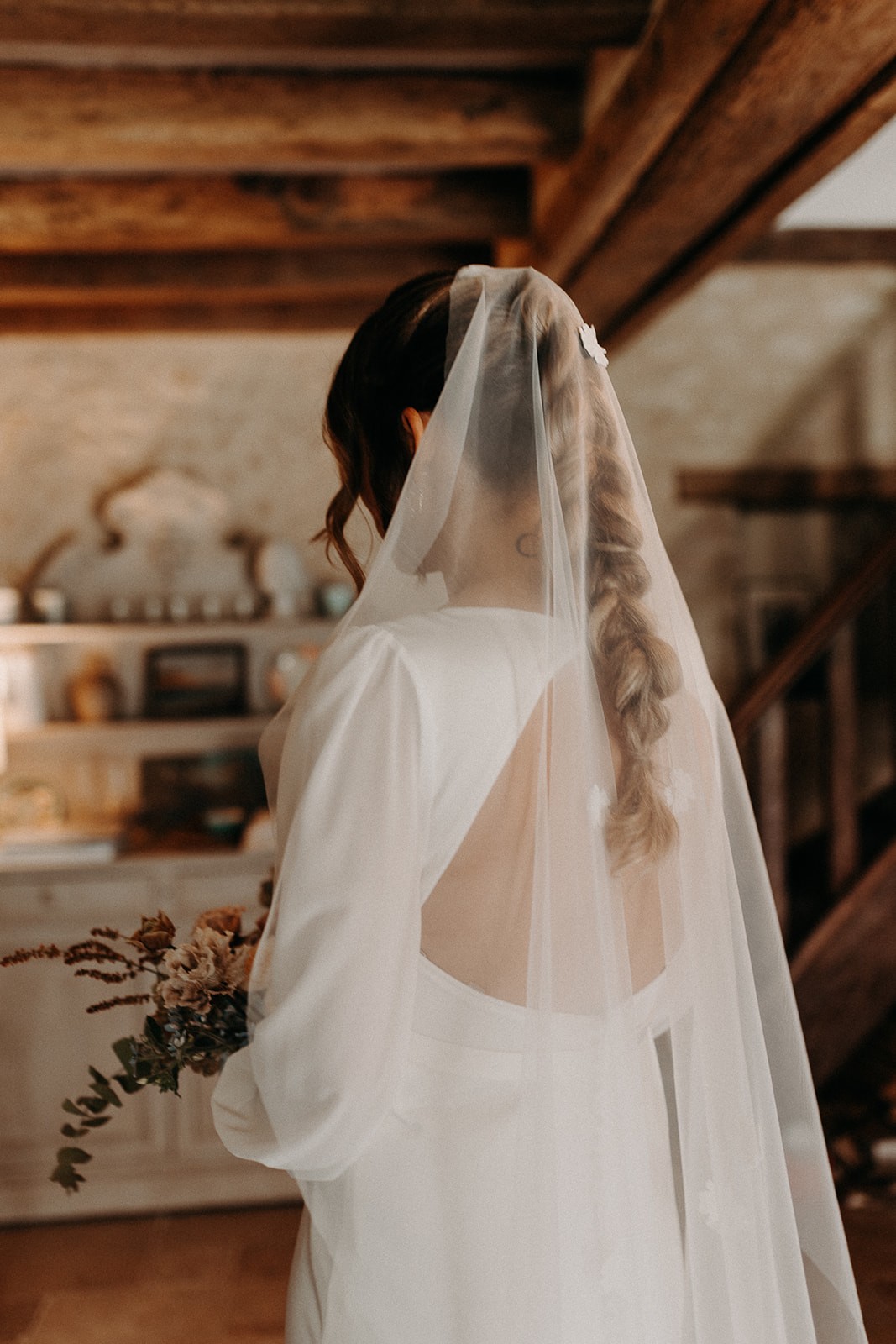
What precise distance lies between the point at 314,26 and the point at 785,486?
2.60 meters

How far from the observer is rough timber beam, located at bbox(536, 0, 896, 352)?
1606 millimetres

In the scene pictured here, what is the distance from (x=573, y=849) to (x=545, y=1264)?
359 millimetres

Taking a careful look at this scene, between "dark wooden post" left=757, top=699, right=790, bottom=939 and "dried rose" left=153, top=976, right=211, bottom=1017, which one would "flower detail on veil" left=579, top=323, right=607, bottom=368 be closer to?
"dried rose" left=153, top=976, right=211, bottom=1017

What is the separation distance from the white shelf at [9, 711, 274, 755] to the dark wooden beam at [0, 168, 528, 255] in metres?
1.51

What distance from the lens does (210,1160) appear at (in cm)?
305

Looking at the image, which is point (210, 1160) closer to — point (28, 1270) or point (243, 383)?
point (28, 1270)

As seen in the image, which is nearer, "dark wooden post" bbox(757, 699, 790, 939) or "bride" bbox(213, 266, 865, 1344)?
"bride" bbox(213, 266, 865, 1344)

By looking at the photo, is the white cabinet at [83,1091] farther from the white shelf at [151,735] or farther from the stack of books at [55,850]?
the white shelf at [151,735]

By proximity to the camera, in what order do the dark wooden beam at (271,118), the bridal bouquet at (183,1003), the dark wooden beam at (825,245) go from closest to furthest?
1. the bridal bouquet at (183,1003)
2. the dark wooden beam at (271,118)
3. the dark wooden beam at (825,245)

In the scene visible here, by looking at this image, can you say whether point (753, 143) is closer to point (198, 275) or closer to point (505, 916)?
point (505, 916)

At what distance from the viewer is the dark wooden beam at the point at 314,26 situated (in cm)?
193

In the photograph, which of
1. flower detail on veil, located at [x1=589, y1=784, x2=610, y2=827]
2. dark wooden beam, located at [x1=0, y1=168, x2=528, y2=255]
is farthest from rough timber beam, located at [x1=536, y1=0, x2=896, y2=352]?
flower detail on veil, located at [x1=589, y1=784, x2=610, y2=827]

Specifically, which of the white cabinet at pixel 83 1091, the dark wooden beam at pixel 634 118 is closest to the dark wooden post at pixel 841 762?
the dark wooden beam at pixel 634 118

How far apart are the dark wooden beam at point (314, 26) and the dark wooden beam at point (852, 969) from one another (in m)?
2.30
